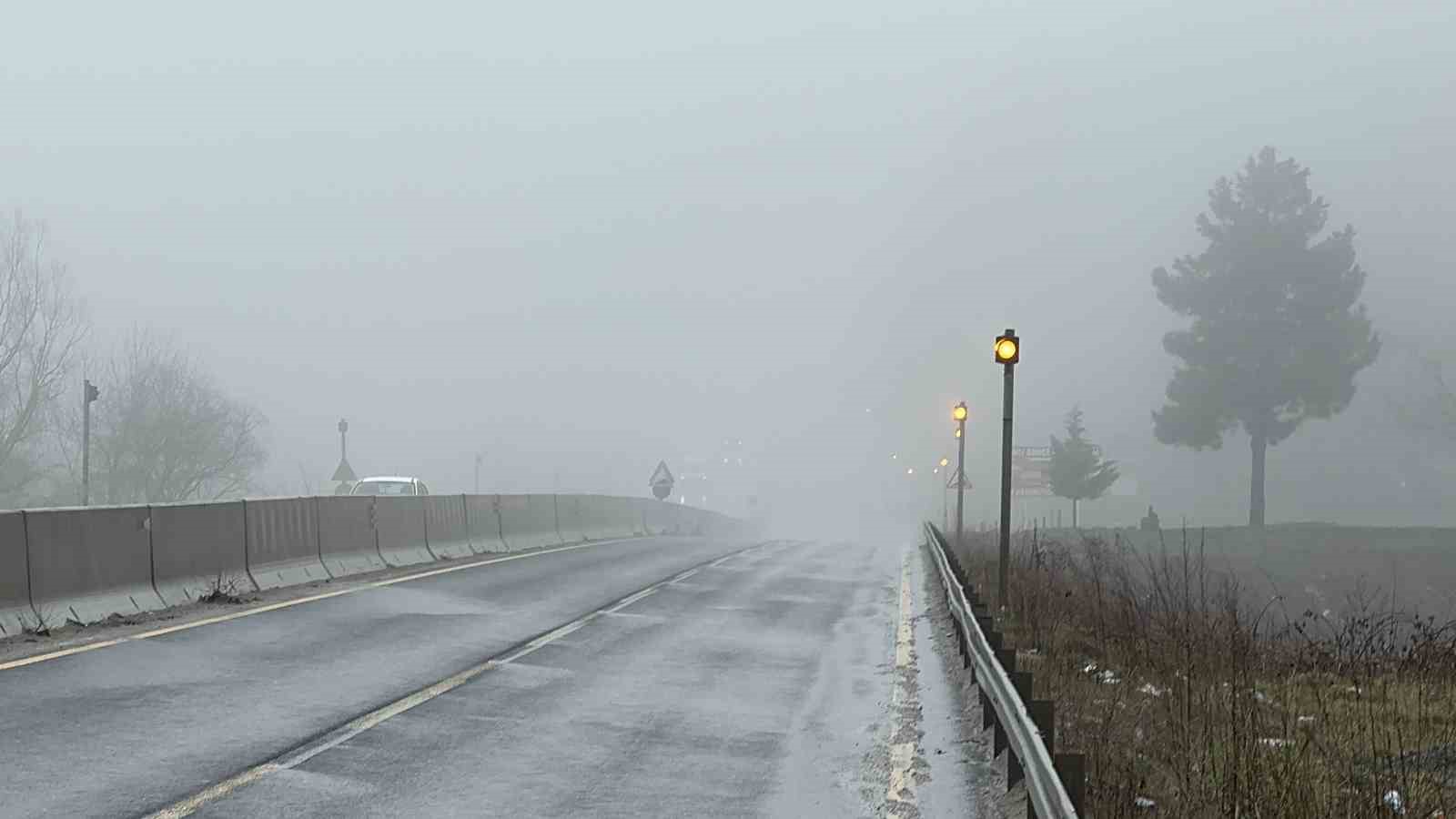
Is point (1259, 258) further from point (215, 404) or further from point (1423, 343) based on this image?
point (215, 404)

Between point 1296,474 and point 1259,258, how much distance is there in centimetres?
7766

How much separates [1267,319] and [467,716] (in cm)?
5347

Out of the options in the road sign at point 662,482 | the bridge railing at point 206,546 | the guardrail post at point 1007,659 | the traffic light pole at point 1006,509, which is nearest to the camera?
the guardrail post at point 1007,659

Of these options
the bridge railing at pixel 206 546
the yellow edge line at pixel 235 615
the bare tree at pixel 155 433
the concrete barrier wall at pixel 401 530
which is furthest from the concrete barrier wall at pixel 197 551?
the bare tree at pixel 155 433

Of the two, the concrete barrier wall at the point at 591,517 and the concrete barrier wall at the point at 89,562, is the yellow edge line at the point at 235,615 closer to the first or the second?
the concrete barrier wall at the point at 89,562

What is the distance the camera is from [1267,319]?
191 ft

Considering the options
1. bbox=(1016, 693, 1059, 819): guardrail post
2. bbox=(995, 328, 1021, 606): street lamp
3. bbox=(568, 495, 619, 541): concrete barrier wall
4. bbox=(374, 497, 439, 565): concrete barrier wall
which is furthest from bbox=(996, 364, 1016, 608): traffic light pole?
bbox=(568, 495, 619, 541): concrete barrier wall

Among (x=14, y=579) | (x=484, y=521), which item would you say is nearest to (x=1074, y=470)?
(x=484, y=521)

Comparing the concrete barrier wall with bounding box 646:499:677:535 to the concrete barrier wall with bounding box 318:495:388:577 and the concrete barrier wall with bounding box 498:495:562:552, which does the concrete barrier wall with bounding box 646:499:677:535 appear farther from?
the concrete barrier wall with bounding box 318:495:388:577

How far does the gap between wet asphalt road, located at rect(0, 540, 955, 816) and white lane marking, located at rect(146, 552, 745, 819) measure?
0.06 metres

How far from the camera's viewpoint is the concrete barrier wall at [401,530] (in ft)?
72.8

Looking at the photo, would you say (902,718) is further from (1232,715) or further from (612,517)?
(612,517)

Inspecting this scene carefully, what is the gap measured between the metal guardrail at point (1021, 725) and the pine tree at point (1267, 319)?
48739 millimetres

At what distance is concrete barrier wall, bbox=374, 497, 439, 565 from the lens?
874 inches
